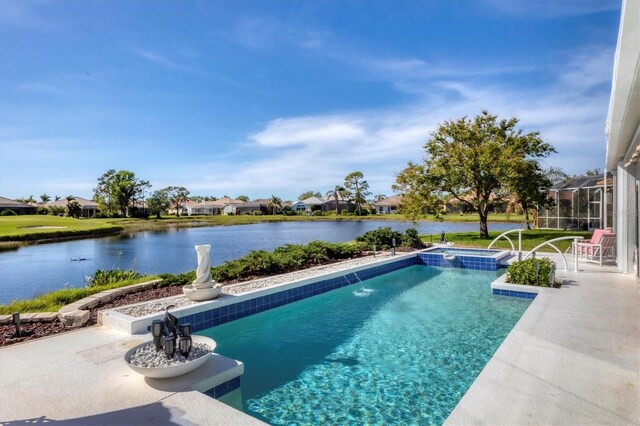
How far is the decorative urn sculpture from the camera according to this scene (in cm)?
634

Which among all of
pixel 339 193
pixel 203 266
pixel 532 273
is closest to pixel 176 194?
pixel 339 193

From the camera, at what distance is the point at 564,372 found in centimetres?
351

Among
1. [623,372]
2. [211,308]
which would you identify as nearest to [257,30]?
[211,308]

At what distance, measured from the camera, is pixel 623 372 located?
349 centimetres

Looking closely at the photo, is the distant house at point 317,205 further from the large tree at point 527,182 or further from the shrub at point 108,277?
the shrub at point 108,277

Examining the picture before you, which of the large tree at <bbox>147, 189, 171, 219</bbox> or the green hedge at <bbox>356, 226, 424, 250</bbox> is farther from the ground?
the large tree at <bbox>147, 189, 171, 219</bbox>

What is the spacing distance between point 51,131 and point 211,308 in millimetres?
24173

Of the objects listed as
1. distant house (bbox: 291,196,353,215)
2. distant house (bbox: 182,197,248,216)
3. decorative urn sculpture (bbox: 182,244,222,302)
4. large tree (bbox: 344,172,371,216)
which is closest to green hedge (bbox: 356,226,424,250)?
decorative urn sculpture (bbox: 182,244,222,302)

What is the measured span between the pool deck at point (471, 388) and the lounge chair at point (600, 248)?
19.1ft

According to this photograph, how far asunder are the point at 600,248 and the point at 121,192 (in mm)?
63085

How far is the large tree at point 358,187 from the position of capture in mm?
68250

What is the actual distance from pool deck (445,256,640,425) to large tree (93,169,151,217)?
6359cm

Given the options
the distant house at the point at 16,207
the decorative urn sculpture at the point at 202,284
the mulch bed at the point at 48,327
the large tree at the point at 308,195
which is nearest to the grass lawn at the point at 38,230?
the distant house at the point at 16,207

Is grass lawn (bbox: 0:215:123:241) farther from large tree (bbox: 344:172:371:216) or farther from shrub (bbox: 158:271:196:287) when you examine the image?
large tree (bbox: 344:172:371:216)
